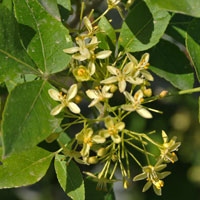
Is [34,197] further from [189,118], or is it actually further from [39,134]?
[39,134]

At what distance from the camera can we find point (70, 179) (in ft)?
3.81

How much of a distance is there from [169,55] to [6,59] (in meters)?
0.67

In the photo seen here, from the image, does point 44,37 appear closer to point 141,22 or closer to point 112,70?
point 112,70

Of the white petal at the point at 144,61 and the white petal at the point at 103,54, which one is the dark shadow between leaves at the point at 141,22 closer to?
the white petal at the point at 144,61

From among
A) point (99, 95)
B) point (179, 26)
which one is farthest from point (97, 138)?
Result: point (179, 26)

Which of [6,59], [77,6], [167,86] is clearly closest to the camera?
[6,59]

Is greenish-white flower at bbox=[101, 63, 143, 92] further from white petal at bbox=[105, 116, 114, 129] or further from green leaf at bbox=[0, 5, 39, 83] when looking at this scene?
green leaf at bbox=[0, 5, 39, 83]

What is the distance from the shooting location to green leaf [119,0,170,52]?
1.16 meters

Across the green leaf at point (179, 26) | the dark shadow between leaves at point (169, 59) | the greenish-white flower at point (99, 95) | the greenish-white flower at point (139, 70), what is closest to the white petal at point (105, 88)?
the greenish-white flower at point (99, 95)

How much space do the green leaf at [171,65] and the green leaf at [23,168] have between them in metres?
Answer: 0.53

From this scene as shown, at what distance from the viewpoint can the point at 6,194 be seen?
208cm

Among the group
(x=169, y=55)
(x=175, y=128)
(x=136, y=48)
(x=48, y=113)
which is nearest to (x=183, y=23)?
(x=169, y=55)

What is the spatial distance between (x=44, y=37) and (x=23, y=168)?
1.39 ft

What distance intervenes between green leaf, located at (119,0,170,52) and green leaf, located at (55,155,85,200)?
45cm
